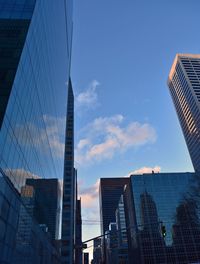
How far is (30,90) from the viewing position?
3394 centimetres

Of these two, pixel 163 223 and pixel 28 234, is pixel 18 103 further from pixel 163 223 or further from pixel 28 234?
pixel 163 223

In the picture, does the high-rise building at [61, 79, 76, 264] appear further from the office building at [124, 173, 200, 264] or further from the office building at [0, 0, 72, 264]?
the office building at [0, 0, 72, 264]

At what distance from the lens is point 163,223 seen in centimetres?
12231

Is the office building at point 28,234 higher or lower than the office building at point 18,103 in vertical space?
lower

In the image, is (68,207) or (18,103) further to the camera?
(68,207)

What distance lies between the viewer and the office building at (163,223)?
413ft

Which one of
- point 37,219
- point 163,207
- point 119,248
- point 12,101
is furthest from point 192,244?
point 12,101

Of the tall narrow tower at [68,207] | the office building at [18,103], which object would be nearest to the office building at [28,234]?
the office building at [18,103]

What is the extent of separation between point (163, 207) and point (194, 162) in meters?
72.8

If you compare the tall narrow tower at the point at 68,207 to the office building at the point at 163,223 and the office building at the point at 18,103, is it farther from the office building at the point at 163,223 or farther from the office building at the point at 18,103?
the office building at the point at 18,103

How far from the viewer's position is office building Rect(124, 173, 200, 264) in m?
126

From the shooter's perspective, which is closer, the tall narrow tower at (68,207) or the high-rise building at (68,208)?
the tall narrow tower at (68,207)

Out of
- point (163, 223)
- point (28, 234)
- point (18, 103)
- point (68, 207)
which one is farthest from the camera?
point (163, 223)

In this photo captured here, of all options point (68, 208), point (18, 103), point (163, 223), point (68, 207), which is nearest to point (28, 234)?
point (18, 103)
